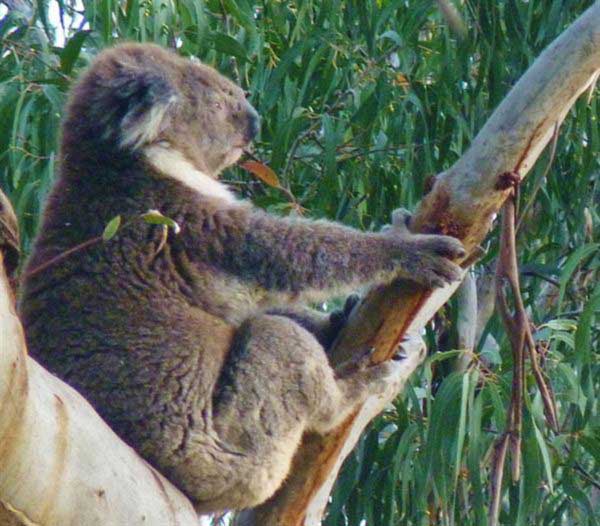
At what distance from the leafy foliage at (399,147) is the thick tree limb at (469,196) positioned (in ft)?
2.59

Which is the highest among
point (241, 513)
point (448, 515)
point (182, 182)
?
point (182, 182)

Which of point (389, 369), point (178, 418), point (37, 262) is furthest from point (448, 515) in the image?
point (37, 262)

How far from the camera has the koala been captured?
2.85 m

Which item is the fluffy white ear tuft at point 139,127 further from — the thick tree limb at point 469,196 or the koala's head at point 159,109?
the thick tree limb at point 469,196

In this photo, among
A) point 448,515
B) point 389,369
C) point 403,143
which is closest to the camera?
point 389,369

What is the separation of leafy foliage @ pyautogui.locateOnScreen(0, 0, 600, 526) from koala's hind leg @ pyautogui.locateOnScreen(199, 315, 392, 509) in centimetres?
76

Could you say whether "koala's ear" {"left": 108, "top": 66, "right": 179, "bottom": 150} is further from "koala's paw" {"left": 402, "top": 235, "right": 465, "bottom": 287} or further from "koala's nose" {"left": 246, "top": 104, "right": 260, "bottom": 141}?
"koala's paw" {"left": 402, "top": 235, "right": 465, "bottom": 287}

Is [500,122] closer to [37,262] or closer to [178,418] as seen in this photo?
[178,418]

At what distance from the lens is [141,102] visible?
3316mm

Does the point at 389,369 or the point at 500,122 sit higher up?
the point at 500,122

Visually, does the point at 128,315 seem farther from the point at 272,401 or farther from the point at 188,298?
the point at 272,401

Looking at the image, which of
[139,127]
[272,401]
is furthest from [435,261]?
[139,127]

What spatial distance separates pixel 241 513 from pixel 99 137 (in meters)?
1.06

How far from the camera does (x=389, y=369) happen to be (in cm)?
304
